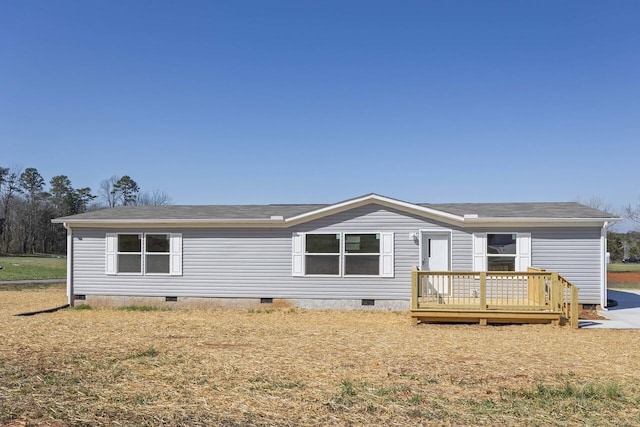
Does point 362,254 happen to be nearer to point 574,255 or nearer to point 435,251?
point 435,251

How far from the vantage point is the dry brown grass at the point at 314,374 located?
509 cm

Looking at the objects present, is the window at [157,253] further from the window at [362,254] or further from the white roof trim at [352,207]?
the window at [362,254]

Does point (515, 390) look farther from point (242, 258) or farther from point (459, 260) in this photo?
point (242, 258)

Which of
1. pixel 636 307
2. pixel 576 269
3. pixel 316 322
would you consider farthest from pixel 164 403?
pixel 636 307

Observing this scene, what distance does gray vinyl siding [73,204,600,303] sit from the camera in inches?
518

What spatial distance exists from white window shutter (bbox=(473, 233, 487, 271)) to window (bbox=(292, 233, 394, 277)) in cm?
230

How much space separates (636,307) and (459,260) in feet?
18.5

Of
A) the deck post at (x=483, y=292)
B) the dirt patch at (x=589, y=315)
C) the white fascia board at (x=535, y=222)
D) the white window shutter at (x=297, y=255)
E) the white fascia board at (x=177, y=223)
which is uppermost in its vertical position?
the white fascia board at (x=535, y=222)

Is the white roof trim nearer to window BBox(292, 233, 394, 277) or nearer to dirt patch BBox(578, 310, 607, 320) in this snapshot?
window BBox(292, 233, 394, 277)

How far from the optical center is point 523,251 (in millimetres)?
13258

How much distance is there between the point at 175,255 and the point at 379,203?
6.26 metres

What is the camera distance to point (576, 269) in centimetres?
1310

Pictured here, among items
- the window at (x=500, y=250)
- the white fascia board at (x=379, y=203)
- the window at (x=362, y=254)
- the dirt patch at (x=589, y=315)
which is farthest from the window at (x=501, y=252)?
the window at (x=362, y=254)

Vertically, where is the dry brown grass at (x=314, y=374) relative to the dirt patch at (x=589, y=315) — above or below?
above
